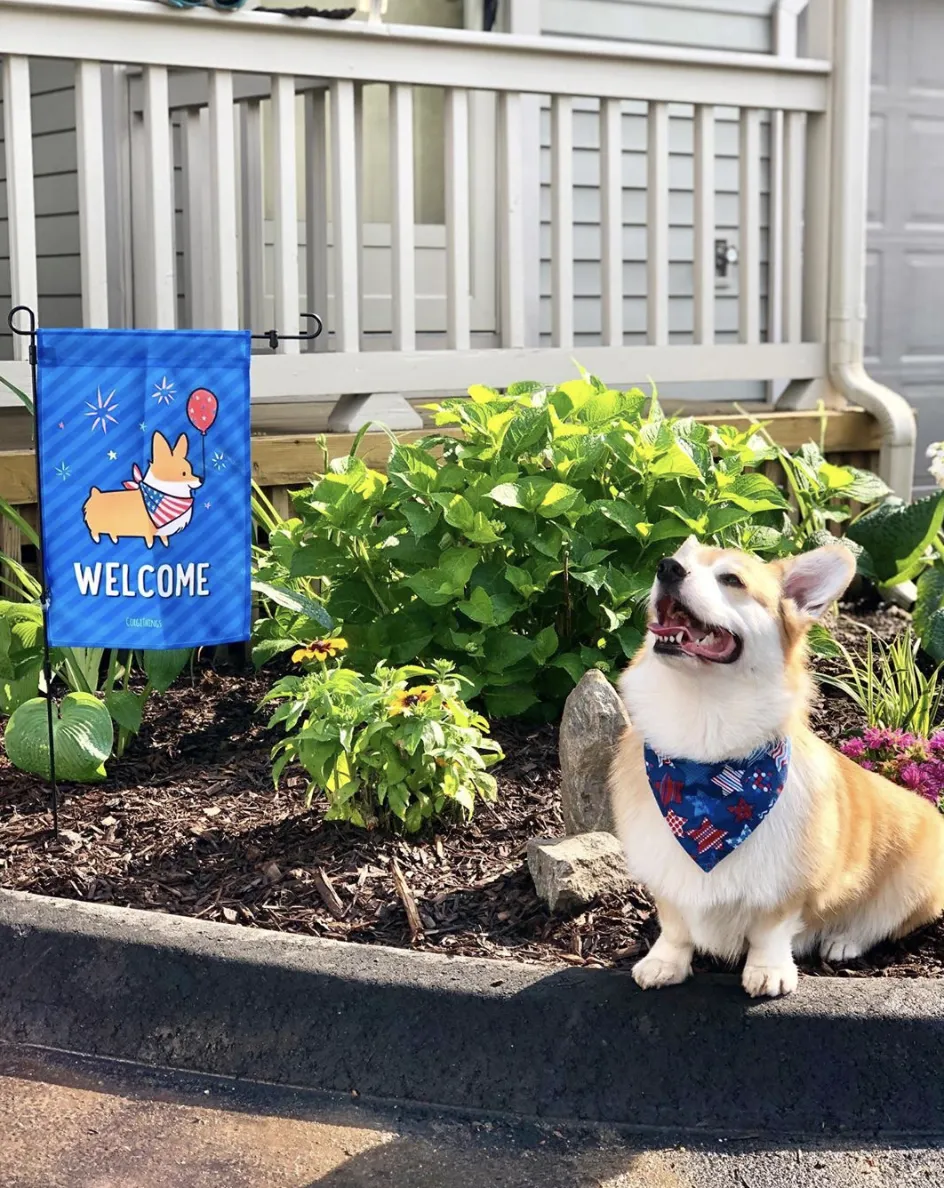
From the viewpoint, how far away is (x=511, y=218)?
552 cm

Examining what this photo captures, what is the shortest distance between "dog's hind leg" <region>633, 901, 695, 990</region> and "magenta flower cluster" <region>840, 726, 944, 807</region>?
39.3 inches

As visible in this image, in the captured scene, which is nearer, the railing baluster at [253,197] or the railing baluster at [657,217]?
the railing baluster at [657,217]

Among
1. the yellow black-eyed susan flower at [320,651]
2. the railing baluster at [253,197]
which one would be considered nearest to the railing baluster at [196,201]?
the railing baluster at [253,197]

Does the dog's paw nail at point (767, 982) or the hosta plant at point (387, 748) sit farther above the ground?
the hosta plant at point (387, 748)

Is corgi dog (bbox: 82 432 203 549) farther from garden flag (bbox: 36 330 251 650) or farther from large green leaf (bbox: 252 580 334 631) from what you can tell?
large green leaf (bbox: 252 580 334 631)

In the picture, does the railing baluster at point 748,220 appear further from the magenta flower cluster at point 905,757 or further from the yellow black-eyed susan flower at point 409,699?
the yellow black-eyed susan flower at point 409,699

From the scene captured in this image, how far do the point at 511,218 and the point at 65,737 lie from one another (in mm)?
2817

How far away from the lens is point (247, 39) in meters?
4.90

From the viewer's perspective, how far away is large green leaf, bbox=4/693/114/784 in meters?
3.55

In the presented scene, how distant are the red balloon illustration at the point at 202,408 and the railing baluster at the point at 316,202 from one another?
3195 millimetres

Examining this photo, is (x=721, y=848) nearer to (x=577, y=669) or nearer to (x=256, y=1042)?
(x=256, y=1042)

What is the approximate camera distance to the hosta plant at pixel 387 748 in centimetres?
327

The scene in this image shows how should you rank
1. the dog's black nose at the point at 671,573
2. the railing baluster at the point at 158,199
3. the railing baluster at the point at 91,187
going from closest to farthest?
the dog's black nose at the point at 671,573
the railing baluster at the point at 91,187
the railing baluster at the point at 158,199

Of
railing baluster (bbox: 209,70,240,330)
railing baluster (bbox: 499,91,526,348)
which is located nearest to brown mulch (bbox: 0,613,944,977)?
railing baluster (bbox: 209,70,240,330)
